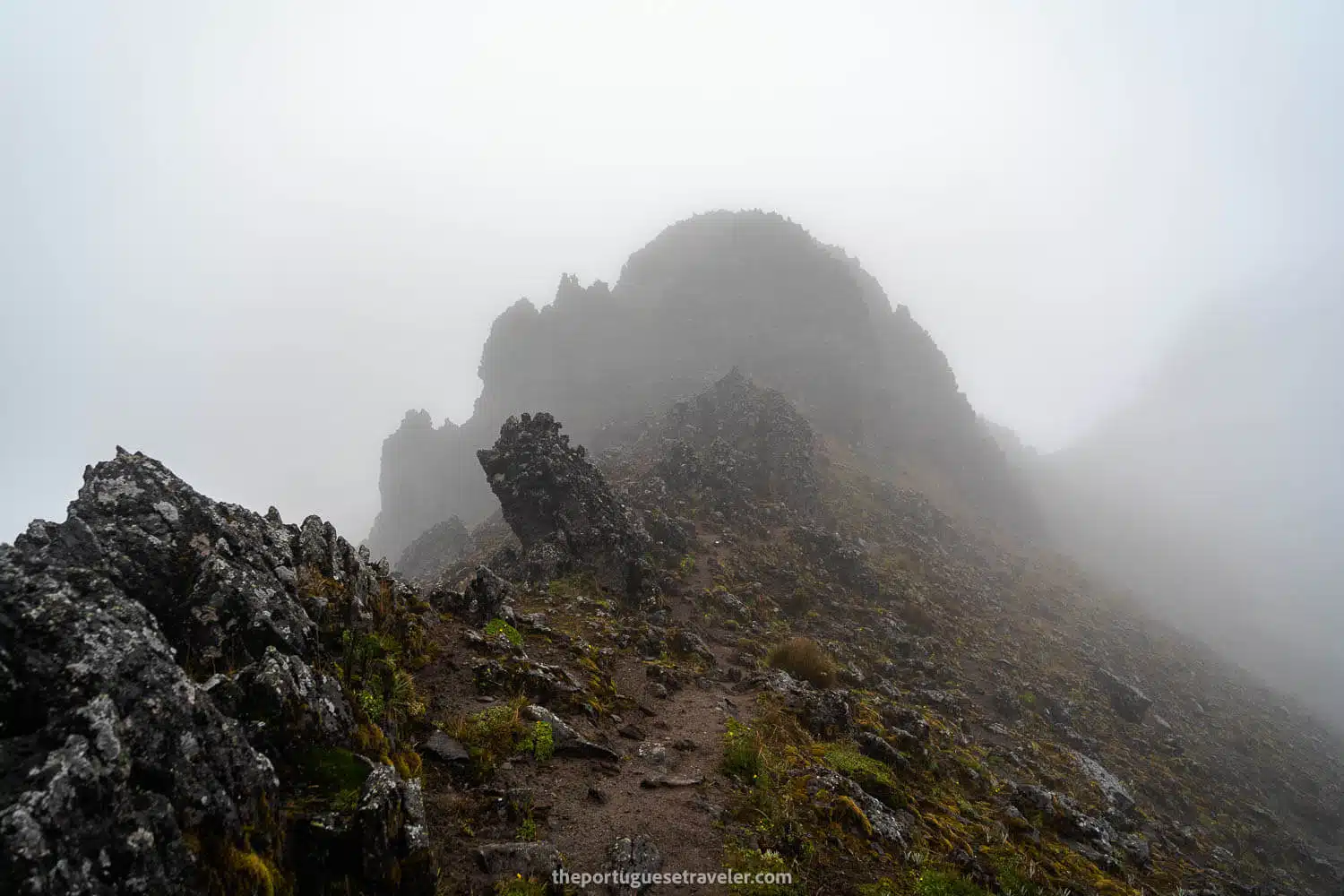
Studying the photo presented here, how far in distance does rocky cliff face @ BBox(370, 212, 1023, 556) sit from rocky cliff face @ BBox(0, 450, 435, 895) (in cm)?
5552

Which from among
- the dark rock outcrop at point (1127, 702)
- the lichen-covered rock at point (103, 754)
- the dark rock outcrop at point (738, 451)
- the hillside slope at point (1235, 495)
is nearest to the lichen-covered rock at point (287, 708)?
the lichen-covered rock at point (103, 754)

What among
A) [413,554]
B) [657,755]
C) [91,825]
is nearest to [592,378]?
[413,554]

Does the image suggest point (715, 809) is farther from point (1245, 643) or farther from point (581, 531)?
point (1245, 643)

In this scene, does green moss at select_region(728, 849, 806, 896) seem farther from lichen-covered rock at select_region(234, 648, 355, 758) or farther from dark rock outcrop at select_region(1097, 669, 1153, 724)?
dark rock outcrop at select_region(1097, 669, 1153, 724)

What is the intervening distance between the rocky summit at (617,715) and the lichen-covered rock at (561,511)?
0.58ft

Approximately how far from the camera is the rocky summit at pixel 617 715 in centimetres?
564

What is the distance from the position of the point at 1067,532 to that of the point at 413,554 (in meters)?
92.5

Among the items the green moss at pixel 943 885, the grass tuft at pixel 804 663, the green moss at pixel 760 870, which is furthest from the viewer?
the grass tuft at pixel 804 663

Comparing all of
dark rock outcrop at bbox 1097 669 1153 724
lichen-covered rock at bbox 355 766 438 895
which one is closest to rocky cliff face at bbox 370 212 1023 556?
dark rock outcrop at bbox 1097 669 1153 724

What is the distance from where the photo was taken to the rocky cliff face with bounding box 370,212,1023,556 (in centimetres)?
6875

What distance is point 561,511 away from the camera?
27.4 meters

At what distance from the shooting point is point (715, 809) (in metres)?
10.0

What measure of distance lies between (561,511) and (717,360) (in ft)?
166

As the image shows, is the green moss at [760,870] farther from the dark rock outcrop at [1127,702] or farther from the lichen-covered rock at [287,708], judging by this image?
the dark rock outcrop at [1127,702]
